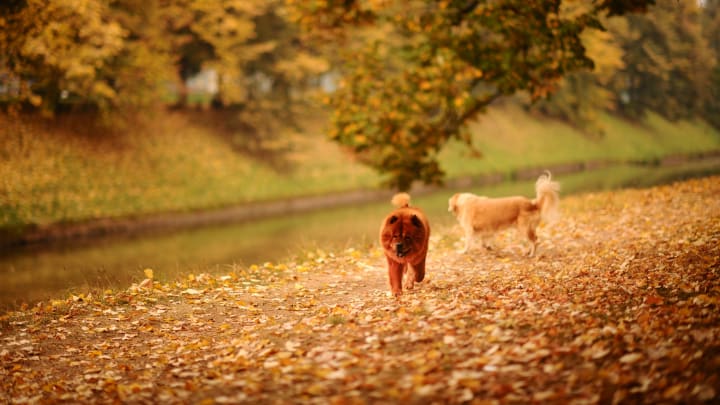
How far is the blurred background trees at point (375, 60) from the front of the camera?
43.4ft

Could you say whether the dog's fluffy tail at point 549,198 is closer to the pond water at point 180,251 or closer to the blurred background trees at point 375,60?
the blurred background trees at point 375,60

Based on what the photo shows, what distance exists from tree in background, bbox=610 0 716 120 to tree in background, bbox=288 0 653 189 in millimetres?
23770

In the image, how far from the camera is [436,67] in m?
13.4

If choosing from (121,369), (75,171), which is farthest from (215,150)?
(121,369)

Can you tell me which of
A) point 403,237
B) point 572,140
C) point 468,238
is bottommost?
point 468,238

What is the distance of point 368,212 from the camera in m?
24.9

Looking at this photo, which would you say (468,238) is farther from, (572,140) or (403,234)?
(572,140)

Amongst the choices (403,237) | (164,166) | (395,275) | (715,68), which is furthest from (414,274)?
(715,68)

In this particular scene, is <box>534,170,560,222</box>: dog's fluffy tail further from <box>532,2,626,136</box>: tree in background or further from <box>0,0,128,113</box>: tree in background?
<box>532,2,626,136</box>: tree in background

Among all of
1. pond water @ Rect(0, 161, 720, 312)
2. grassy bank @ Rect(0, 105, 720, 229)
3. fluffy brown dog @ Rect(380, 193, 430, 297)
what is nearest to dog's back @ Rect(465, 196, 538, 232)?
fluffy brown dog @ Rect(380, 193, 430, 297)

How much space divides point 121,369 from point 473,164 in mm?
30170

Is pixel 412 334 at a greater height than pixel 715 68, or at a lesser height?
lesser

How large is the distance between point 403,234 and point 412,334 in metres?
1.64

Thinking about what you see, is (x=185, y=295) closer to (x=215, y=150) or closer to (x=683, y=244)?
(x=683, y=244)
